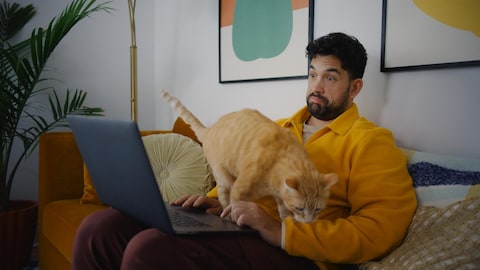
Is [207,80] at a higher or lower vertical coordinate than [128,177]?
higher

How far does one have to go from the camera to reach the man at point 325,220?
981 millimetres

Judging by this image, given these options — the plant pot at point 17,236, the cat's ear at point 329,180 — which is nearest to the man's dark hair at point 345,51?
the cat's ear at point 329,180

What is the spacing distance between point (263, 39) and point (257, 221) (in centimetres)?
125

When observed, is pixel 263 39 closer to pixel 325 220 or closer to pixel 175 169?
pixel 175 169

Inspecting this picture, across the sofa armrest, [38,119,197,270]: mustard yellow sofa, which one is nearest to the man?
[38,119,197,270]: mustard yellow sofa

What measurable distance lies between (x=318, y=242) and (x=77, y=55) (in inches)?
88.8

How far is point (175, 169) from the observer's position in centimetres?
189

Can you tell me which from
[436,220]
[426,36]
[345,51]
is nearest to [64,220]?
[345,51]

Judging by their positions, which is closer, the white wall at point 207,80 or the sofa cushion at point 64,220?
the white wall at point 207,80

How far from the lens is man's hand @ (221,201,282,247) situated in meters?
1.03

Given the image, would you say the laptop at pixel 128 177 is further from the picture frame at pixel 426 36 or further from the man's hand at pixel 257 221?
the picture frame at pixel 426 36

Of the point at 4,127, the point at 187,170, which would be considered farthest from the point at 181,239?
the point at 4,127

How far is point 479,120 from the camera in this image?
4.09 feet

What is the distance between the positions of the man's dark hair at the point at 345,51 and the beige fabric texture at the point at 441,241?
1.68ft
